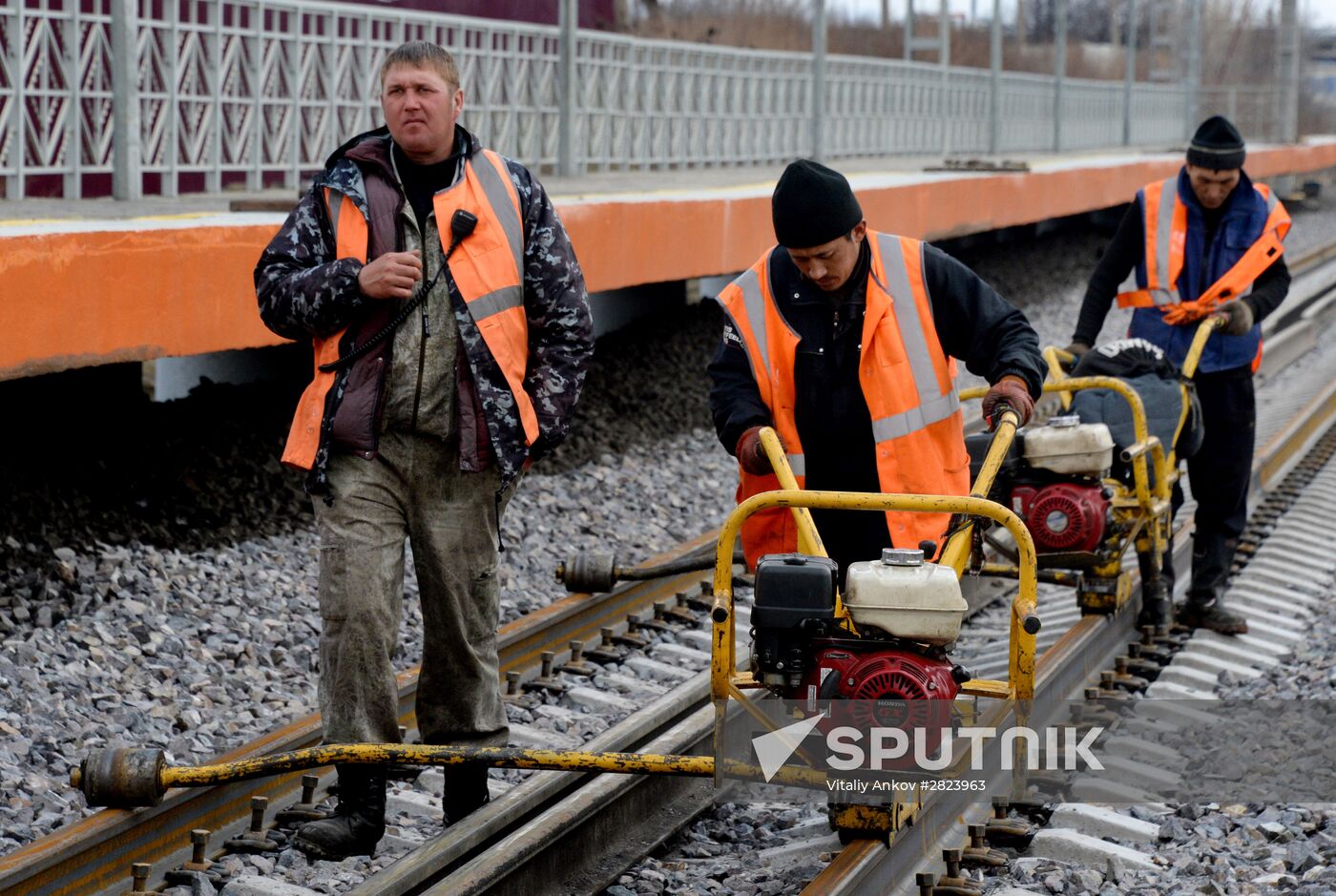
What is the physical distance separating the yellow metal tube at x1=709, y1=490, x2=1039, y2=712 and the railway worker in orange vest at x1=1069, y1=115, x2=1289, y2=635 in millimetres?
3242

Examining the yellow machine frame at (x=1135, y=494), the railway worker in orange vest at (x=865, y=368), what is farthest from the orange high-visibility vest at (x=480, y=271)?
the yellow machine frame at (x=1135, y=494)

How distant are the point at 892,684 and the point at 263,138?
8307 millimetres

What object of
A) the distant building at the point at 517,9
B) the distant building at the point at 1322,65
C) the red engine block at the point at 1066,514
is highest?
the distant building at the point at 1322,65

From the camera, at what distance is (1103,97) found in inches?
1463

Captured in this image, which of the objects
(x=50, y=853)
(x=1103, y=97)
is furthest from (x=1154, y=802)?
(x=1103, y=97)

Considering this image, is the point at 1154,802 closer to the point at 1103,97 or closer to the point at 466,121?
the point at 466,121

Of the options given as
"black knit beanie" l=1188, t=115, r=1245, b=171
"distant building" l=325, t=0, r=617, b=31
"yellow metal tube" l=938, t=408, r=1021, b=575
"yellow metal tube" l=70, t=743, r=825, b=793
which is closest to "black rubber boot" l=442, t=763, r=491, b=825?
"yellow metal tube" l=70, t=743, r=825, b=793

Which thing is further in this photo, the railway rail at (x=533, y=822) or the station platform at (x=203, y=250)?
the station platform at (x=203, y=250)

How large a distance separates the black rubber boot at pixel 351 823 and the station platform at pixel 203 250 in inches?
107

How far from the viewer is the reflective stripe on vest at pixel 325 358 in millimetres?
4316

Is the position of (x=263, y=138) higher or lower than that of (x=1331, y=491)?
higher

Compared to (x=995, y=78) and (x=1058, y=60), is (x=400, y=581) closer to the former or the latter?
(x=995, y=78)

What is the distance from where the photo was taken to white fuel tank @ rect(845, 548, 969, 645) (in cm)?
Answer: 394

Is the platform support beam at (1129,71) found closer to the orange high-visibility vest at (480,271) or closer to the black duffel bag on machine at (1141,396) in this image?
the black duffel bag on machine at (1141,396)
